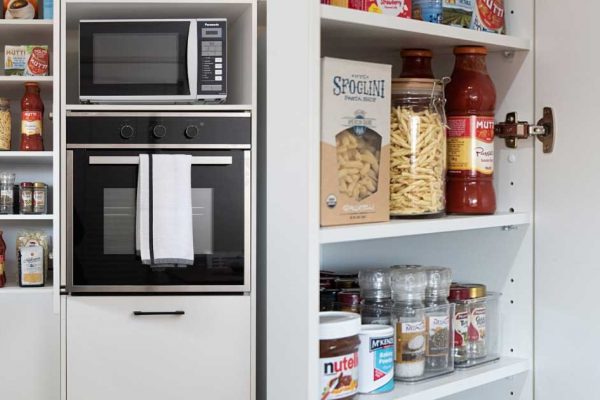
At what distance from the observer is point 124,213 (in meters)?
2.57

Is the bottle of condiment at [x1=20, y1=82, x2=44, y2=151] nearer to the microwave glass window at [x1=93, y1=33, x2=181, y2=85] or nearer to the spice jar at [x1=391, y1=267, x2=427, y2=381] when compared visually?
the microwave glass window at [x1=93, y1=33, x2=181, y2=85]

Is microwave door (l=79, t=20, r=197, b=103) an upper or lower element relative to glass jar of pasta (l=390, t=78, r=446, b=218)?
upper

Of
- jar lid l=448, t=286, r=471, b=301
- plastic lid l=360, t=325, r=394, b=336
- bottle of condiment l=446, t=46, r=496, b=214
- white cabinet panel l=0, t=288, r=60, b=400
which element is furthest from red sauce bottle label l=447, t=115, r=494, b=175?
white cabinet panel l=0, t=288, r=60, b=400

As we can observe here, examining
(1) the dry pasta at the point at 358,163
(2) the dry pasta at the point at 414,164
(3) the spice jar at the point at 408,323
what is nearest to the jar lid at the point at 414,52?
(2) the dry pasta at the point at 414,164

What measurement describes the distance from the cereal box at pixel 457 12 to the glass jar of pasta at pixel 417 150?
11cm

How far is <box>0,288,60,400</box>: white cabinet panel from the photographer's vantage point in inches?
104

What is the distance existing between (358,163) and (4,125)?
190cm

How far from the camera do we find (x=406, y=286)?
1438mm

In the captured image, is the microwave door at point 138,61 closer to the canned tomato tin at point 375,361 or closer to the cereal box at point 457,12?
the cereal box at point 457,12

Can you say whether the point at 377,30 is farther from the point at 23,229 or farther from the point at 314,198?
the point at 23,229

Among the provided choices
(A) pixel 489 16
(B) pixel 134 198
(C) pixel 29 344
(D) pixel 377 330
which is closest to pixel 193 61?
(B) pixel 134 198

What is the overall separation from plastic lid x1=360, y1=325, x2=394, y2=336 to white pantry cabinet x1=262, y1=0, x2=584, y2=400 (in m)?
0.10

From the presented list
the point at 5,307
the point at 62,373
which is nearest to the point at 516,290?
the point at 62,373

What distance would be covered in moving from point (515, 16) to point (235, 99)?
1.32m
